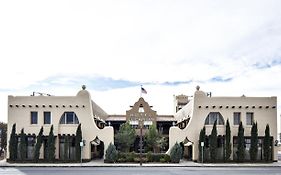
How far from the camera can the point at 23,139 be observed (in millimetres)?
43625

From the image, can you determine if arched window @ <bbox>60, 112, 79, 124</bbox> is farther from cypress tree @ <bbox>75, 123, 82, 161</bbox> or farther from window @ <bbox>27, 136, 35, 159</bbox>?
window @ <bbox>27, 136, 35, 159</bbox>

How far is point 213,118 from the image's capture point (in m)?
44.8

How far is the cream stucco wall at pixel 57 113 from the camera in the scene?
1750 inches

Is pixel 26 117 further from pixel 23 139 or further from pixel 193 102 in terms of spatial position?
pixel 193 102

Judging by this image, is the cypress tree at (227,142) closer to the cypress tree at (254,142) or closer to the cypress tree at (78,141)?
the cypress tree at (254,142)

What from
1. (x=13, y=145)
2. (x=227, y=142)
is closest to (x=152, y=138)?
(x=227, y=142)

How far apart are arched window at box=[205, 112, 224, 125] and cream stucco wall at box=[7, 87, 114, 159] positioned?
432 inches

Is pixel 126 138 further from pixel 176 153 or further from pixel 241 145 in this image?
pixel 241 145

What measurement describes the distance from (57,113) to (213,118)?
17.4m

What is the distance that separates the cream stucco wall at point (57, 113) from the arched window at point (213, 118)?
36.0ft

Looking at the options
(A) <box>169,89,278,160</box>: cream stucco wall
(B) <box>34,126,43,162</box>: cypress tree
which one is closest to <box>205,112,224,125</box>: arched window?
(A) <box>169,89,278,160</box>: cream stucco wall

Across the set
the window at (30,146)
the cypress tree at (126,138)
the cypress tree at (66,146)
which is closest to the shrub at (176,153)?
→ the cypress tree at (126,138)

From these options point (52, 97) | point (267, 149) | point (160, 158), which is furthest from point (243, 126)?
point (52, 97)

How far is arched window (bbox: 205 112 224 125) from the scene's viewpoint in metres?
44.7
